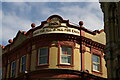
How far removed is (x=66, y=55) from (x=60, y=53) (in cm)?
68

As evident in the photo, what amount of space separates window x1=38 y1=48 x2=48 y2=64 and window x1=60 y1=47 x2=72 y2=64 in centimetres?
167

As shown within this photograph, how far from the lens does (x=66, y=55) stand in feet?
101

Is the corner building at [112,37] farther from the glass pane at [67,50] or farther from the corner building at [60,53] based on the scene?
the glass pane at [67,50]

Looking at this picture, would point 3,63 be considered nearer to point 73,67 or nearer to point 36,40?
point 36,40

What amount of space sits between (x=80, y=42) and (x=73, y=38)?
0.97 metres

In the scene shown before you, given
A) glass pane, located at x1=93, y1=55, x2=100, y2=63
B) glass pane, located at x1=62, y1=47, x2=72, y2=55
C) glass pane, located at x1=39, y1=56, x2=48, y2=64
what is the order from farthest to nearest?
glass pane, located at x1=93, y1=55, x2=100, y2=63
glass pane, located at x1=62, y1=47, x2=72, y2=55
glass pane, located at x1=39, y1=56, x2=48, y2=64

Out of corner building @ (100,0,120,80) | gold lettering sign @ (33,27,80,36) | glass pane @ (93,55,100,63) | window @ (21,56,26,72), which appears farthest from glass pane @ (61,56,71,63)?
corner building @ (100,0,120,80)

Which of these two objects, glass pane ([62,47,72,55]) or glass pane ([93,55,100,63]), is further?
glass pane ([93,55,100,63])

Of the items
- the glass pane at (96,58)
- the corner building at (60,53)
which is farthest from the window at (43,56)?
the glass pane at (96,58)

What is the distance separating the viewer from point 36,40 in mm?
32094

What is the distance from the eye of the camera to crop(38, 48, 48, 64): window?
3084 cm

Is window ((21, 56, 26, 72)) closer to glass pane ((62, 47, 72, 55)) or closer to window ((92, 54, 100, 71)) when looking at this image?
glass pane ((62, 47, 72, 55))

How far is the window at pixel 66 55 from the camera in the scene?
30581mm

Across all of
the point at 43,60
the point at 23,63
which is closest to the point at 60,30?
the point at 43,60
